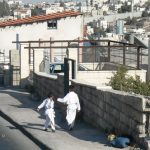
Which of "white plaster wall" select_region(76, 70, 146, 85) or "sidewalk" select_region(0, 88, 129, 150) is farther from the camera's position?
"white plaster wall" select_region(76, 70, 146, 85)

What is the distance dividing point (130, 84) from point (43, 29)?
36.8m

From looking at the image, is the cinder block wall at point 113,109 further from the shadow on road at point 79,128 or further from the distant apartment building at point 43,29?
the distant apartment building at point 43,29

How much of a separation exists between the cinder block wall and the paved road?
2.14m

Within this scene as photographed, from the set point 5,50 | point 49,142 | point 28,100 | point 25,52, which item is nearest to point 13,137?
point 49,142

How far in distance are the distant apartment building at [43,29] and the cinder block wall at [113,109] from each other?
3585 cm

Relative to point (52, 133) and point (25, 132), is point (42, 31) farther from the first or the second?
point (52, 133)

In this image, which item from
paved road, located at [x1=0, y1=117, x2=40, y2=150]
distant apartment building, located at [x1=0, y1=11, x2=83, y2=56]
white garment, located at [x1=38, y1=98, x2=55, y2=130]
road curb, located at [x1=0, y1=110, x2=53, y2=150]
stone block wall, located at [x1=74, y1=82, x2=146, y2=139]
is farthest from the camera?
distant apartment building, located at [x1=0, y1=11, x2=83, y2=56]

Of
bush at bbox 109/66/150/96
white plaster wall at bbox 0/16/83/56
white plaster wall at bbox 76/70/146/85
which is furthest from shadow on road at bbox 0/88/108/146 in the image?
white plaster wall at bbox 0/16/83/56

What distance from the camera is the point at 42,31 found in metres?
56.1

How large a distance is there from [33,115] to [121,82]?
11.4ft

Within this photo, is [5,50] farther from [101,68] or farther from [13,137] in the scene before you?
[13,137]

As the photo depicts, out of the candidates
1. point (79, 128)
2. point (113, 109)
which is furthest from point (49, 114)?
point (113, 109)

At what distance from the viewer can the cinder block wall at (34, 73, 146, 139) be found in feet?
45.4

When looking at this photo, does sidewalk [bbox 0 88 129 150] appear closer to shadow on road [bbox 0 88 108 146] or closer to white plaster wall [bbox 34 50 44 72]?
shadow on road [bbox 0 88 108 146]
